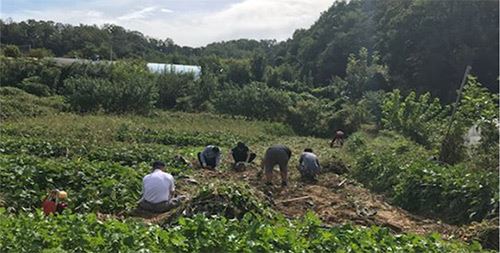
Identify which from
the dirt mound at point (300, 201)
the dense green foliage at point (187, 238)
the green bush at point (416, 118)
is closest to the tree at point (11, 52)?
the green bush at point (416, 118)

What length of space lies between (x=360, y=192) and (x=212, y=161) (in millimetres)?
4057

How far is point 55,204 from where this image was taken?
835 centimetres

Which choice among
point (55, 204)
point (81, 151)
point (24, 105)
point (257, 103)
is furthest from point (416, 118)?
point (24, 105)

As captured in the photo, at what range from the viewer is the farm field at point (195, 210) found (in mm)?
5844

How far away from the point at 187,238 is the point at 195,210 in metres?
2.42

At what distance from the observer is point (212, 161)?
1466 centimetres

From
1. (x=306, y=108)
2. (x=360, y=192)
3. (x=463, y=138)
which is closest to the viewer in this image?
(x=360, y=192)

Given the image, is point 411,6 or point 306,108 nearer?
point 306,108

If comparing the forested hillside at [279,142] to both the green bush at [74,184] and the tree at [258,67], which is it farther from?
the tree at [258,67]

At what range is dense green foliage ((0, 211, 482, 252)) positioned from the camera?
5.59 meters

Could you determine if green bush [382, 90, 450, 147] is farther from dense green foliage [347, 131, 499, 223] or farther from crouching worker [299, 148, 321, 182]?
crouching worker [299, 148, 321, 182]

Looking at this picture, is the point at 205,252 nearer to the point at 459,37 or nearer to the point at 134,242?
the point at 134,242

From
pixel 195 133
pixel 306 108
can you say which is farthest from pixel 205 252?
pixel 306 108

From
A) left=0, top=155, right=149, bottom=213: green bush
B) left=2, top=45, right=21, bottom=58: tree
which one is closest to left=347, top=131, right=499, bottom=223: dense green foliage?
left=0, top=155, right=149, bottom=213: green bush
